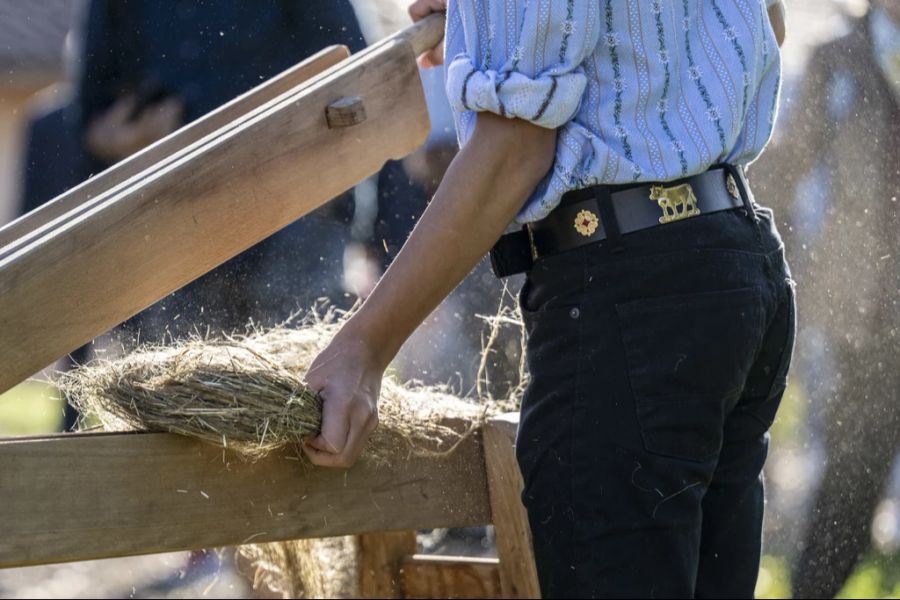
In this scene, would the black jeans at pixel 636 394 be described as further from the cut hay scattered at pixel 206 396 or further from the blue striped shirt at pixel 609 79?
the cut hay scattered at pixel 206 396

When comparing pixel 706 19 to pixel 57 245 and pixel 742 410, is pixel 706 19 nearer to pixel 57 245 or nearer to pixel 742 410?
pixel 742 410

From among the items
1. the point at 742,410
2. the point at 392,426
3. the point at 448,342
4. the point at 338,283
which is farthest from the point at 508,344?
the point at 742,410

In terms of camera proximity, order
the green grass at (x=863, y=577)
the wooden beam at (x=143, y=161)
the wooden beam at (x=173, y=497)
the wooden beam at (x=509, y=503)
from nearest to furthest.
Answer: the wooden beam at (x=173, y=497) < the wooden beam at (x=143, y=161) < the wooden beam at (x=509, y=503) < the green grass at (x=863, y=577)

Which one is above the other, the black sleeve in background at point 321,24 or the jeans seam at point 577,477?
the black sleeve in background at point 321,24

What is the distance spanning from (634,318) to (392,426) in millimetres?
459

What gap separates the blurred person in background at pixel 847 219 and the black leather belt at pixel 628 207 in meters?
1.41

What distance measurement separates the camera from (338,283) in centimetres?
258

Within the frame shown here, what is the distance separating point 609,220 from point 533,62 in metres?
0.18

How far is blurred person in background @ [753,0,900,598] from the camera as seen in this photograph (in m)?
2.60

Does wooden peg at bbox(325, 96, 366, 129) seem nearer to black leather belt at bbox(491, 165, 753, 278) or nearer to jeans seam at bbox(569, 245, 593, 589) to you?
black leather belt at bbox(491, 165, 753, 278)

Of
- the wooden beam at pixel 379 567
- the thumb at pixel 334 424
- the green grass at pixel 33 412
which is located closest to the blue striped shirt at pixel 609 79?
the thumb at pixel 334 424

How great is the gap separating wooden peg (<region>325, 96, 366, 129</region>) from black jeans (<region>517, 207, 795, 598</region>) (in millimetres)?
568

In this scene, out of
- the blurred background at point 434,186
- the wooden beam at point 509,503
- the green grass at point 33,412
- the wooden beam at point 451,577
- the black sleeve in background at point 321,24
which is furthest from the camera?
the green grass at point 33,412

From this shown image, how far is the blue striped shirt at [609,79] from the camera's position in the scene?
1.19 meters
